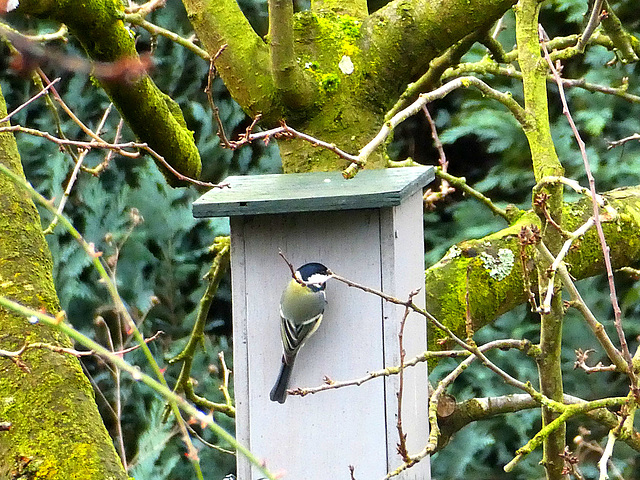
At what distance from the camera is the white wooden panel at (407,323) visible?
130 cm

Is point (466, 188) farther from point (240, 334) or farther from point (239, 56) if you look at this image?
point (240, 334)

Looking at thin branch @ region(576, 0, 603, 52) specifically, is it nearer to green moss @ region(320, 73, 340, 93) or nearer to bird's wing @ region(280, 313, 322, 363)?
green moss @ region(320, 73, 340, 93)

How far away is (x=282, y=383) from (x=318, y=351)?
0.25 ft

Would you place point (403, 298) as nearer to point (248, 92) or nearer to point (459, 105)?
point (248, 92)

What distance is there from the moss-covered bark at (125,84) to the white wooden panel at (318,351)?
280 millimetres

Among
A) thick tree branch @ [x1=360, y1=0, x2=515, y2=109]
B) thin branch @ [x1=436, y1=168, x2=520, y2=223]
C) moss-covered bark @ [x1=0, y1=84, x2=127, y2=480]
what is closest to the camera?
moss-covered bark @ [x1=0, y1=84, x2=127, y2=480]

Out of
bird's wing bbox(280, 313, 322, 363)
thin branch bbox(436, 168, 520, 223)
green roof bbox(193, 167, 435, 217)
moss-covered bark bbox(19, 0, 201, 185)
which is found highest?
moss-covered bark bbox(19, 0, 201, 185)

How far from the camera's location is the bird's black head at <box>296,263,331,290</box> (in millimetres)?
1238

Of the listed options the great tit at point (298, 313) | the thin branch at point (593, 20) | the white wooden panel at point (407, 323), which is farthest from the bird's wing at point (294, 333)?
the thin branch at point (593, 20)

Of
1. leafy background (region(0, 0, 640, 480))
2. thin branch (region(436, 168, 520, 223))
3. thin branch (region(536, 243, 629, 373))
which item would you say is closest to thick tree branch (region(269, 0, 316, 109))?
thin branch (region(436, 168, 520, 223))

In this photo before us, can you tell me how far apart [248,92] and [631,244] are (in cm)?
89

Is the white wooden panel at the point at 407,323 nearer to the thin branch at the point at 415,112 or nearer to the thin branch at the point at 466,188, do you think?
the thin branch at the point at 415,112

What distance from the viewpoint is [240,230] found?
1.36 m

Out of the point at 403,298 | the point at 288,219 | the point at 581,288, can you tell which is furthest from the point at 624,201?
the point at 581,288
